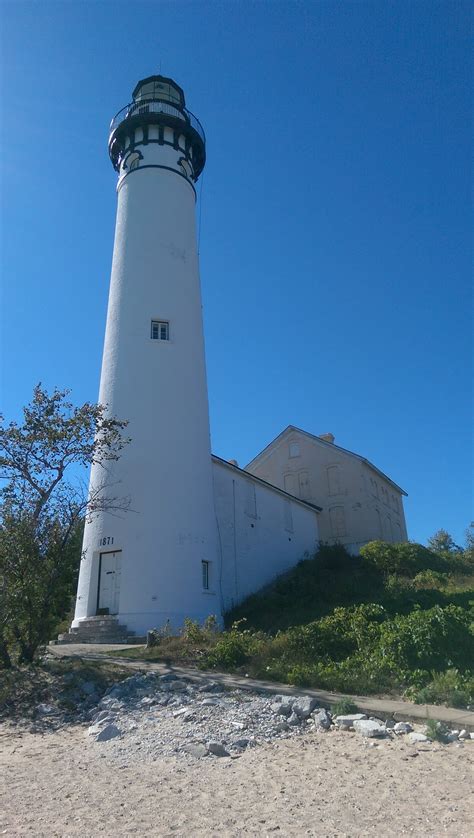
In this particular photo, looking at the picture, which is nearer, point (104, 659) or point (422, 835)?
point (422, 835)

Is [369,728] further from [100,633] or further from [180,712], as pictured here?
[100,633]

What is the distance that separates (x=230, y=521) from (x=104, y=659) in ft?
33.1

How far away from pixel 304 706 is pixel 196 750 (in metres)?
1.60

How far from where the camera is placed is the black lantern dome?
20656 millimetres

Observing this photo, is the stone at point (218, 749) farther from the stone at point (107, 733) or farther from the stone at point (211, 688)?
the stone at point (211, 688)

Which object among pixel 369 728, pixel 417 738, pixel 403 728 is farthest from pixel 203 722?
pixel 417 738

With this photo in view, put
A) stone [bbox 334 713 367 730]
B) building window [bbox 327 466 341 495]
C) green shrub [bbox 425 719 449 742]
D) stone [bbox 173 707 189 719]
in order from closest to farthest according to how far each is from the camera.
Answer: green shrub [bbox 425 719 449 742] → stone [bbox 334 713 367 730] → stone [bbox 173 707 189 719] → building window [bbox 327 466 341 495]

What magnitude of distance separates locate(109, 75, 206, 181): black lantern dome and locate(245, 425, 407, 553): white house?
51.7 ft

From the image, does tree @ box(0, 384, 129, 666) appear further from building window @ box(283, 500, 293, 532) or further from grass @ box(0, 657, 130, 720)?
building window @ box(283, 500, 293, 532)

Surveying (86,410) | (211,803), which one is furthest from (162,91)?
(211,803)

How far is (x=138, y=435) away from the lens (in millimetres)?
16406

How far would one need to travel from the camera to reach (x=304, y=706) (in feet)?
24.0

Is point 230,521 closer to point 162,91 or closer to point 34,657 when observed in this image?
point 34,657

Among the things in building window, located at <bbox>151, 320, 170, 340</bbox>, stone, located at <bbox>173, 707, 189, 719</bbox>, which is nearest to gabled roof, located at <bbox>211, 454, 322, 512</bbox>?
building window, located at <bbox>151, 320, 170, 340</bbox>
